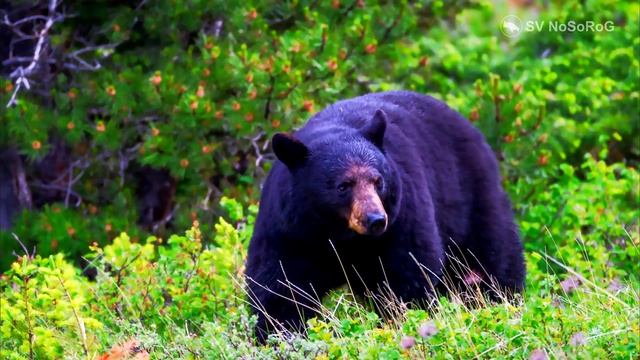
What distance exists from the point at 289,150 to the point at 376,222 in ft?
1.95

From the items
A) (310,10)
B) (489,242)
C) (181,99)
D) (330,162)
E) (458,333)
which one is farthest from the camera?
(310,10)

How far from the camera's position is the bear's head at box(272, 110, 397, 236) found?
5352 millimetres

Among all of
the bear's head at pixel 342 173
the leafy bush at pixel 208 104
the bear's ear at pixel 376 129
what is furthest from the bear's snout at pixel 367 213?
the leafy bush at pixel 208 104

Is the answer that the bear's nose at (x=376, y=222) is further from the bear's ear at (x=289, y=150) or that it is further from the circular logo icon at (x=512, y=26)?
the circular logo icon at (x=512, y=26)

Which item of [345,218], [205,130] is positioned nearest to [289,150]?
[345,218]

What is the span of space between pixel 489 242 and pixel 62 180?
4.25m

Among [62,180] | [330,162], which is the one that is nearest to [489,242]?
[330,162]

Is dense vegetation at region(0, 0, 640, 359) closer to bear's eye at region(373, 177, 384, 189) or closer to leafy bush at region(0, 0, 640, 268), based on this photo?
leafy bush at region(0, 0, 640, 268)

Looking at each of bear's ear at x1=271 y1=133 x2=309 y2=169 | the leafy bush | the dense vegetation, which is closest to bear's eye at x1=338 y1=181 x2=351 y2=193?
bear's ear at x1=271 y1=133 x2=309 y2=169

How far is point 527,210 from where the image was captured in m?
9.16

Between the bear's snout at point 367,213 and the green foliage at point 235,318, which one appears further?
the bear's snout at point 367,213

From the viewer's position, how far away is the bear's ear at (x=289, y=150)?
5.41m

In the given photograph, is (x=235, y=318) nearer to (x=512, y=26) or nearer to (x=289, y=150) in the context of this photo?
(x=289, y=150)

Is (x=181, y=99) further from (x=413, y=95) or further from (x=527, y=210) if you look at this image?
(x=527, y=210)
